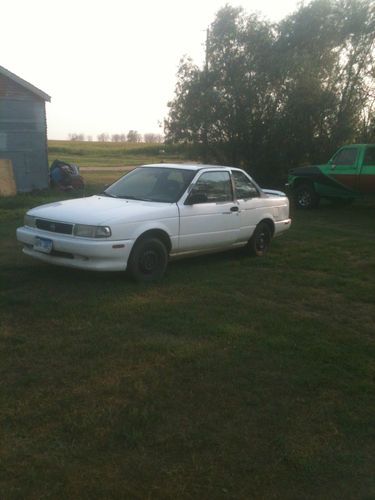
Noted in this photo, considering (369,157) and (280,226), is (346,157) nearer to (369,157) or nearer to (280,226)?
(369,157)

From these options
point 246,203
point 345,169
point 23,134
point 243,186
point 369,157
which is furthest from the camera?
point 23,134

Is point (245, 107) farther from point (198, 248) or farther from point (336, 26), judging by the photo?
point (198, 248)

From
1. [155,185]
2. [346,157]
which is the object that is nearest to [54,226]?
[155,185]

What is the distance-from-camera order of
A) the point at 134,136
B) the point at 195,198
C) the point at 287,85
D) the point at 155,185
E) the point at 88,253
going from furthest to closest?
the point at 134,136, the point at 287,85, the point at 155,185, the point at 195,198, the point at 88,253

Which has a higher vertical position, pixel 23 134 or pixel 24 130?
pixel 24 130

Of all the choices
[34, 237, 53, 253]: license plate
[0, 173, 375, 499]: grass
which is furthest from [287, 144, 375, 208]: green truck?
[34, 237, 53, 253]: license plate

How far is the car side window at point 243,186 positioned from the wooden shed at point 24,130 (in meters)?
11.0

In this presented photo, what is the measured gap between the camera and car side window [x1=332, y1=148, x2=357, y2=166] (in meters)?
15.1

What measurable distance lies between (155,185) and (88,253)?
176 cm

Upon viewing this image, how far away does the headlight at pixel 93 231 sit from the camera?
6.21 metres

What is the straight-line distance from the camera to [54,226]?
648cm

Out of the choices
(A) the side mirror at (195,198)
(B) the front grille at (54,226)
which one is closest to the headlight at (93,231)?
(B) the front grille at (54,226)

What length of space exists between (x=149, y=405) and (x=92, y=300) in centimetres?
233

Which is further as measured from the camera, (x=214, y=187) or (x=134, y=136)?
(x=134, y=136)
